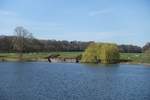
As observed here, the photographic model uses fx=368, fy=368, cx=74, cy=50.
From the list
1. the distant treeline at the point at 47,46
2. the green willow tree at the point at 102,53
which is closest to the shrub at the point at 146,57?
the green willow tree at the point at 102,53

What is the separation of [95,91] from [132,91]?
2.82 meters

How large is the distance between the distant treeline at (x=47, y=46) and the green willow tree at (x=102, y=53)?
22.3 meters

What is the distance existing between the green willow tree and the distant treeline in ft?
73.1

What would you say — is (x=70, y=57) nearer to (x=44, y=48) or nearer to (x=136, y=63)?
(x=136, y=63)

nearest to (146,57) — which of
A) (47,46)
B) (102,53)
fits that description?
(102,53)

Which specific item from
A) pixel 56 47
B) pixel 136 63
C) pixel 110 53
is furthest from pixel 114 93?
pixel 56 47

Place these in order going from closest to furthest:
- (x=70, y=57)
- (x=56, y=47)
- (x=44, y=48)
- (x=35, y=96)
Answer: (x=35, y=96), (x=70, y=57), (x=44, y=48), (x=56, y=47)

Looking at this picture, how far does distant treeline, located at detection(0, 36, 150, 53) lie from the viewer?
327 ft

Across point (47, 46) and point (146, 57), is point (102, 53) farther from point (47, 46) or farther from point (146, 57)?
point (47, 46)

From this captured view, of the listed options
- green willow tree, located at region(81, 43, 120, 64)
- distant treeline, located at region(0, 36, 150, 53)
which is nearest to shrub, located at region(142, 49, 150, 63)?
green willow tree, located at region(81, 43, 120, 64)

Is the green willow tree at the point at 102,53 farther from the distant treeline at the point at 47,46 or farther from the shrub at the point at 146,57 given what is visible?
the distant treeline at the point at 47,46

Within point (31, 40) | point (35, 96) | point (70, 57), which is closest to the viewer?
point (35, 96)

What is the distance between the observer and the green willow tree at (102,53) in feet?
243

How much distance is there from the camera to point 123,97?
79.3 ft
